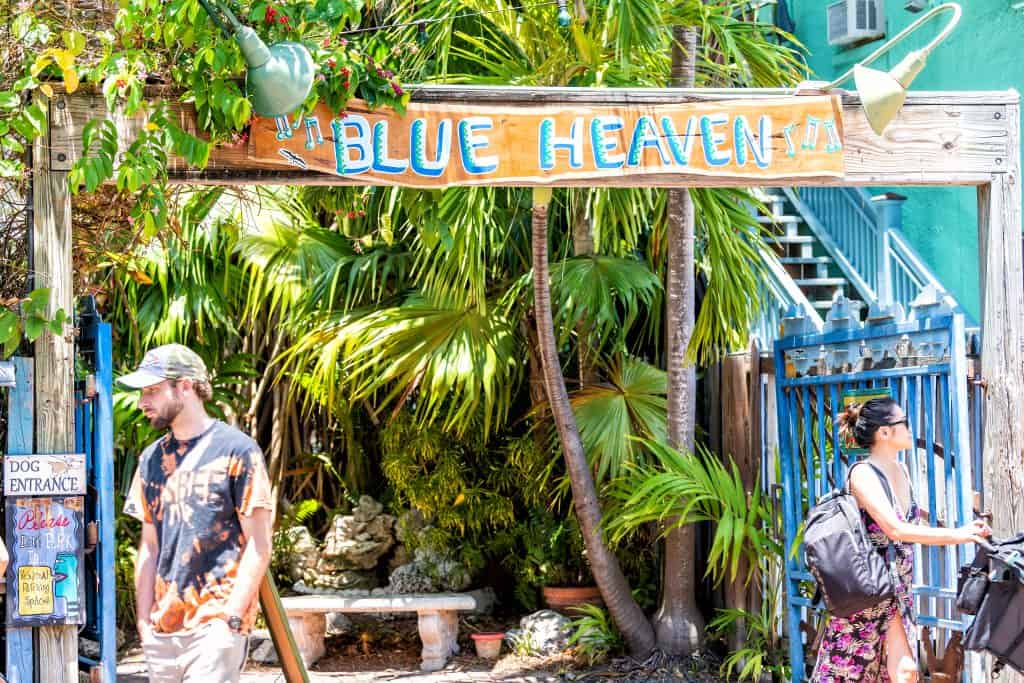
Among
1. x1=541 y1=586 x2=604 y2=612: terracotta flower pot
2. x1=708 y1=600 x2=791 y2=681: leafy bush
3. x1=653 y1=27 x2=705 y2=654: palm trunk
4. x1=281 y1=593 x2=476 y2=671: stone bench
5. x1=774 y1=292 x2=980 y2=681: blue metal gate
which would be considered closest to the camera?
x1=774 y1=292 x2=980 y2=681: blue metal gate

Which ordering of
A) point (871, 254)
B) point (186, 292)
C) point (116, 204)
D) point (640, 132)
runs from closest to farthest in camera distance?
point (640, 132) < point (116, 204) < point (186, 292) < point (871, 254)

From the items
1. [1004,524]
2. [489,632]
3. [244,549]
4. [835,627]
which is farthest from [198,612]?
[489,632]

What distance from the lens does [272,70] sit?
4918mm

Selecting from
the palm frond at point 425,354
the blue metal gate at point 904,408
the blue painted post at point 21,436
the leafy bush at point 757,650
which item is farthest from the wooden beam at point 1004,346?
the blue painted post at point 21,436

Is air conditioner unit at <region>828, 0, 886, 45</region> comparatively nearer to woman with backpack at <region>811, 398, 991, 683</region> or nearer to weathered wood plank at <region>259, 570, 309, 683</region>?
woman with backpack at <region>811, 398, 991, 683</region>

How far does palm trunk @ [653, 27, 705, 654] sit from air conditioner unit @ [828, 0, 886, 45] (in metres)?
5.58

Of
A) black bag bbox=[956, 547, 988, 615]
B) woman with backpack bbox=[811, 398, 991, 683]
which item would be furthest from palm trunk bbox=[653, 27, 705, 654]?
black bag bbox=[956, 547, 988, 615]

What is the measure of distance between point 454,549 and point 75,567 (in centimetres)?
456

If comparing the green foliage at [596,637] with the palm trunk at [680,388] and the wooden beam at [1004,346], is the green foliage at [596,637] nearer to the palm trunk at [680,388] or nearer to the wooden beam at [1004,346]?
the palm trunk at [680,388]

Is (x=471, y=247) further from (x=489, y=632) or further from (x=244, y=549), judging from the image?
(x=244, y=549)

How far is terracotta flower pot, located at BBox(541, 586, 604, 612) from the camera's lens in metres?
8.64

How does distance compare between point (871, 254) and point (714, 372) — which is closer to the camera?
point (714, 372)

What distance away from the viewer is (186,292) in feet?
30.4

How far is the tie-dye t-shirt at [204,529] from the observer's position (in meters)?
4.01
